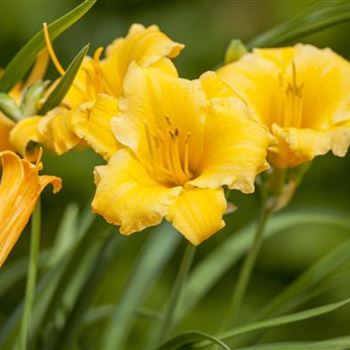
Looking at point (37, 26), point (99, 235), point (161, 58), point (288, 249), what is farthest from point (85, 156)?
point (161, 58)

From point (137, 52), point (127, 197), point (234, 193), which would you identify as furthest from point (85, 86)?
A: point (234, 193)

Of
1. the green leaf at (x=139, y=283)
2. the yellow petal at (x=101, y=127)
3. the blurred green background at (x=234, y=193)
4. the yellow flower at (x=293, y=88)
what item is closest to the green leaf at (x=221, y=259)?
the green leaf at (x=139, y=283)

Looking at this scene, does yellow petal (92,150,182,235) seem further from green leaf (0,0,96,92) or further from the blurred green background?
the blurred green background

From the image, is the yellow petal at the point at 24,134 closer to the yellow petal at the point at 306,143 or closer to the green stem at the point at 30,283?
the green stem at the point at 30,283

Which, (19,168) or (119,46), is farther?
(119,46)

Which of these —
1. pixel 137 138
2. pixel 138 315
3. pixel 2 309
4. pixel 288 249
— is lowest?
pixel 288 249

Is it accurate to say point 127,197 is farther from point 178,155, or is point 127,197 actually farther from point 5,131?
point 5,131

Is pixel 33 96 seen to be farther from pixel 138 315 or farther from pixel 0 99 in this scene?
pixel 138 315
